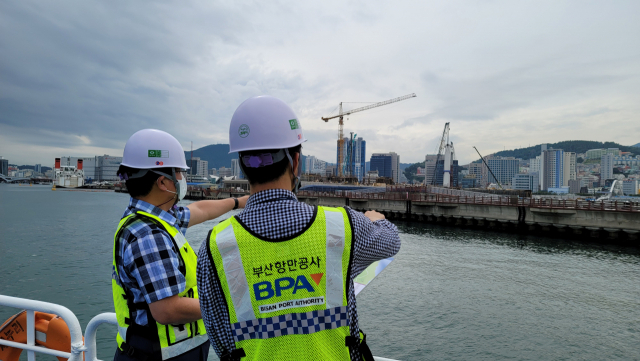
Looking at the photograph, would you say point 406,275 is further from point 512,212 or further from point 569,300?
point 512,212

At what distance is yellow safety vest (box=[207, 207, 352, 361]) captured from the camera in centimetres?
110

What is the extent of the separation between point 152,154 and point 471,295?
12.8 meters

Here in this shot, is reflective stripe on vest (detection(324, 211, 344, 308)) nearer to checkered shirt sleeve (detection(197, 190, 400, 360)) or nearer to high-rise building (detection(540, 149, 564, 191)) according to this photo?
checkered shirt sleeve (detection(197, 190, 400, 360))

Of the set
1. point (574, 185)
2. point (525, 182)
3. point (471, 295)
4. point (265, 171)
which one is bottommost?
point (471, 295)

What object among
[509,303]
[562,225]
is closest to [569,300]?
[509,303]

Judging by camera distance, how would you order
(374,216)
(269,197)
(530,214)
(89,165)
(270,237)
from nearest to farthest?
(270,237), (269,197), (374,216), (530,214), (89,165)

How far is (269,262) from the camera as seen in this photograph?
1100mm

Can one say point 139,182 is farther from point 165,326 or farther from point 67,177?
point 67,177

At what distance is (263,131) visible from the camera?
1.33 metres

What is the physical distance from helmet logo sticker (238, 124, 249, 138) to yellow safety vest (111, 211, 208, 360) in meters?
0.75

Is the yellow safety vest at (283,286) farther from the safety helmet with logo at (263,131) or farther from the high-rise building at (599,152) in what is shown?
the high-rise building at (599,152)

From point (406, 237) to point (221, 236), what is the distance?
25866mm

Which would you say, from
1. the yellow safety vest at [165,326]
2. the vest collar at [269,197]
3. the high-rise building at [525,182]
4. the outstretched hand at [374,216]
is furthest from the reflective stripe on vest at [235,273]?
the high-rise building at [525,182]

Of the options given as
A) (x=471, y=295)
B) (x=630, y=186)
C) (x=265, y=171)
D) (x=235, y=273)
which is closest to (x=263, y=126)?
(x=265, y=171)
